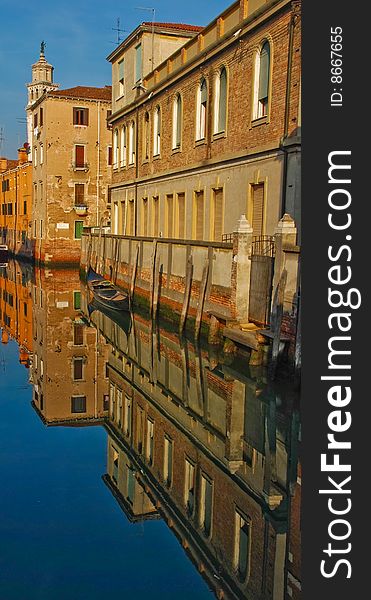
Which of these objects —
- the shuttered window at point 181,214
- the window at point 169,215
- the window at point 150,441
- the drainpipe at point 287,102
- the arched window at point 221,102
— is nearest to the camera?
the window at point 150,441

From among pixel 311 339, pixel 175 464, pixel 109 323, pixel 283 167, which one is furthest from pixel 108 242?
pixel 311 339

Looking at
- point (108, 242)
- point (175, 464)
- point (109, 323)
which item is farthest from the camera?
point (108, 242)

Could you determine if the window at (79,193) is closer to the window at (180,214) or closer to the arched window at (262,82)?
the window at (180,214)

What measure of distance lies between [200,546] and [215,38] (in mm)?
14921

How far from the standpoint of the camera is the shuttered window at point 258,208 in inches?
579

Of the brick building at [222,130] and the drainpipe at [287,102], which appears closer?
the drainpipe at [287,102]

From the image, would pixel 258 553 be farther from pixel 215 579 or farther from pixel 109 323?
pixel 109 323

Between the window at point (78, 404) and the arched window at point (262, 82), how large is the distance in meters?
7.88

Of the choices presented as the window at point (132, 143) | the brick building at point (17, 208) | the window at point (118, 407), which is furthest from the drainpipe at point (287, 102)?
the brick building at point (17, 208)

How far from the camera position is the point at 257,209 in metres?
15.0

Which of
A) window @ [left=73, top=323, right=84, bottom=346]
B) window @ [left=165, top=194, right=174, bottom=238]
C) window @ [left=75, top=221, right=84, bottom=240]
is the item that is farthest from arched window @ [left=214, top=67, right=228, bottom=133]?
window @ [left=75, top=221, right=84, bottom=240]

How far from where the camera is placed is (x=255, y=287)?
13.1m

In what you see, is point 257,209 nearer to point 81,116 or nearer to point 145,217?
point 145,217

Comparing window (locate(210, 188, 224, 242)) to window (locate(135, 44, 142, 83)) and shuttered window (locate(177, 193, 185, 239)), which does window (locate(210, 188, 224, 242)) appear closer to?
shuttered window (locate(177, 193, 185, 239))
